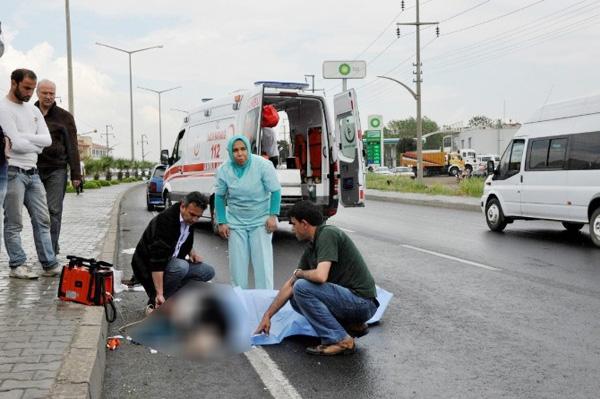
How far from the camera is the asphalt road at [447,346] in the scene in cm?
469

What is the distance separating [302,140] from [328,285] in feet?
30.2

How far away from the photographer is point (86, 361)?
4570mm

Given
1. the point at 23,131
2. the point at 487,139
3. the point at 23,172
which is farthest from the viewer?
the point at 487,139

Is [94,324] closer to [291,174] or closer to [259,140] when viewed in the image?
[259,140]

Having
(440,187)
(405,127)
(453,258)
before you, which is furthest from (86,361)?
(405,127)

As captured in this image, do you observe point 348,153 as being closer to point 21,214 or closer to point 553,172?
point 553,172

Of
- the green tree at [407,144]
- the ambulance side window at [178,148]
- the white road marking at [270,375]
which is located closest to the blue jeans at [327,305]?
the white road marking at [270,375]

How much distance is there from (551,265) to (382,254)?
8.59 ft

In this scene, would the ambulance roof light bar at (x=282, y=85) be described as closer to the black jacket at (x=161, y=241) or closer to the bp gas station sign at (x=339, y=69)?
the black jacket at (x=161, y=241)

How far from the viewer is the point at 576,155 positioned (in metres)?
12.6

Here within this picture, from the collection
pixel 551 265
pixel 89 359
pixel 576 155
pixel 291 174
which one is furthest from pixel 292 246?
pixel 89 359

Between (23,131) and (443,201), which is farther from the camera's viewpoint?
(443,201)

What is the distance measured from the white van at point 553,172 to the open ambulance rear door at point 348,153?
339cm

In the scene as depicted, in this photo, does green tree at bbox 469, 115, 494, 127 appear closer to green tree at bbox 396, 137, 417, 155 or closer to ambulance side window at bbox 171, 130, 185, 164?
green tree at bbox 396, 137, 417, 155
